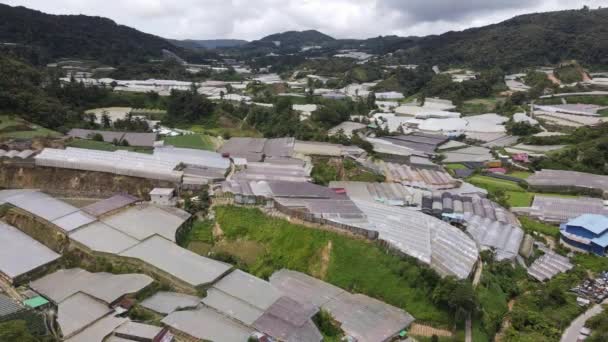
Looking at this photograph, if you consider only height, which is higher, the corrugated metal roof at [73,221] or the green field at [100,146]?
the green field at [100,146]

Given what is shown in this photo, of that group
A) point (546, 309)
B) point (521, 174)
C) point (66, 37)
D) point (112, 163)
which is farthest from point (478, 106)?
point (66, 37)

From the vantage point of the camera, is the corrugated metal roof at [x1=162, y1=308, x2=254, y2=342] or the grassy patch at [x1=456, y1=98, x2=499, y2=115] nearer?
the corrugated metal roof at [x1=162, y1=308, x2=254, y2=342]

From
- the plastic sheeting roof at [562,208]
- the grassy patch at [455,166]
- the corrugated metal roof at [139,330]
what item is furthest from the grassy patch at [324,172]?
the corrugated metal roof at [139,330]

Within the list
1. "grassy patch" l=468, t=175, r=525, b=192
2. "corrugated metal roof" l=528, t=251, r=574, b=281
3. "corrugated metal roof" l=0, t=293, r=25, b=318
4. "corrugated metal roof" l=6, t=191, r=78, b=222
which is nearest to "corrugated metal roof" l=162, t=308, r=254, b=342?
"corrugated metal roof" l=0, t=293, r=25, b=318

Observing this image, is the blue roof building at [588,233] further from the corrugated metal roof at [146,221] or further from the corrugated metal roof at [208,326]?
the corrugated metal roof at [146,221]

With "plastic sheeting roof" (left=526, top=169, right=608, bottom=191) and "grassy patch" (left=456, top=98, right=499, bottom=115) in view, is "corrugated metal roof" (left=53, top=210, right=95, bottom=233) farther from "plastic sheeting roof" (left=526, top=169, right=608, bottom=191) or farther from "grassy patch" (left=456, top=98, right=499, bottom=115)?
"grassy patch" (left=456, top=98, right=499, bottom=115)

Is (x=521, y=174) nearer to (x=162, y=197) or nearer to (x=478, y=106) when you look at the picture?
(x=162, y=197)
